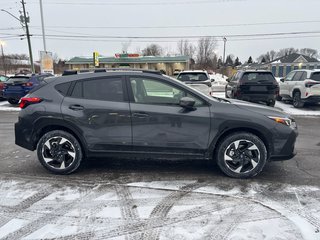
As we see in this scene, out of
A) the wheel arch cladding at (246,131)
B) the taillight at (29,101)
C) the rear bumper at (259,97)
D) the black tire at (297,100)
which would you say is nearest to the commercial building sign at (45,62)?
the rear bumper at (259,97)

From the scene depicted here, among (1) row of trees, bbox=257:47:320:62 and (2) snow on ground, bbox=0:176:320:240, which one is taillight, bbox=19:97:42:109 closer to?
(2) snow on ground, bbox=0:176:320:240

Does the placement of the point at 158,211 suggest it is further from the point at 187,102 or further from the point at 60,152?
the point at 60,152

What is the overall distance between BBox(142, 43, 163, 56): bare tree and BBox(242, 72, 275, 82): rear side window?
70.9m

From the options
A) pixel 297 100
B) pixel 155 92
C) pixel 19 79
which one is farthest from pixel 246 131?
pixel 19 79

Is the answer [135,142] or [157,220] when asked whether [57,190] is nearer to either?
[135,142]

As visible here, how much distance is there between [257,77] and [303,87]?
216 centimetres

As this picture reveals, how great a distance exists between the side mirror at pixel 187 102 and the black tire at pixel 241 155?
750 mm

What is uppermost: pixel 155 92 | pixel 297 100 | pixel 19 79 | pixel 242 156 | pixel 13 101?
pixel 155 92

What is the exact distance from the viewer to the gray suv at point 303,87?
36.0 feet

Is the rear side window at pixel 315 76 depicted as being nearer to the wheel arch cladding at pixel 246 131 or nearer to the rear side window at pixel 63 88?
the wheel arch cladding at pixel 246 131

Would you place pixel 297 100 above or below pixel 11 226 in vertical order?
above

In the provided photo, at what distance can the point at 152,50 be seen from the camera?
81.5 meters

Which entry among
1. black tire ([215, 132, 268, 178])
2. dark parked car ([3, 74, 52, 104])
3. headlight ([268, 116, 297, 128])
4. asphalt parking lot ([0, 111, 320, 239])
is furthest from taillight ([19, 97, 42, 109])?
dark parked car ([3, 74, 52, 104])

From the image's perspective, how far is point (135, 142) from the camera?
4.34 metres
